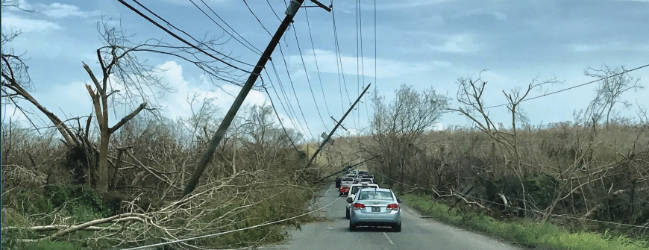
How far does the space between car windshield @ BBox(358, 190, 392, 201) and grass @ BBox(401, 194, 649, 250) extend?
370cm

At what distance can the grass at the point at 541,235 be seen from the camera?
1630 centimetres

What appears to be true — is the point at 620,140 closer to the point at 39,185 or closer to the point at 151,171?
the point at 151,171

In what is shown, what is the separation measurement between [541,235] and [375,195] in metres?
6.03

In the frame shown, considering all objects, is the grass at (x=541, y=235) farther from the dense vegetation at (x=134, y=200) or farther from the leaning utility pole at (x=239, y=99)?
the leaning utility pole at (x=239, y=99)

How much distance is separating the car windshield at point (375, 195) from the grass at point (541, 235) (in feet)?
12.1

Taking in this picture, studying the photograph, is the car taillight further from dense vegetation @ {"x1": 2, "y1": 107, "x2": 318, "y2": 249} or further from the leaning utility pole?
the leaning utility pole

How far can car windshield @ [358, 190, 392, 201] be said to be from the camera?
22141mm

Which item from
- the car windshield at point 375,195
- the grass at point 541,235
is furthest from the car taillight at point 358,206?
the grass at point 541,235

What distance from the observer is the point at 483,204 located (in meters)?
28.1

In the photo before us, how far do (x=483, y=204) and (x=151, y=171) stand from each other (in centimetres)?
1458

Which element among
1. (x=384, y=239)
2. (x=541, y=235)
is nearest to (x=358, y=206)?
(x=384, y=239)

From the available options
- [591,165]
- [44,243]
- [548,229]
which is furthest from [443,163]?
[44,243]

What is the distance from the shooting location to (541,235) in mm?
18562

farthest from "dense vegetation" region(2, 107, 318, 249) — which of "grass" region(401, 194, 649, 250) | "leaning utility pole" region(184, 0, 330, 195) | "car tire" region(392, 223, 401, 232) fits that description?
"grass" region(401, 194, 649, 250)
